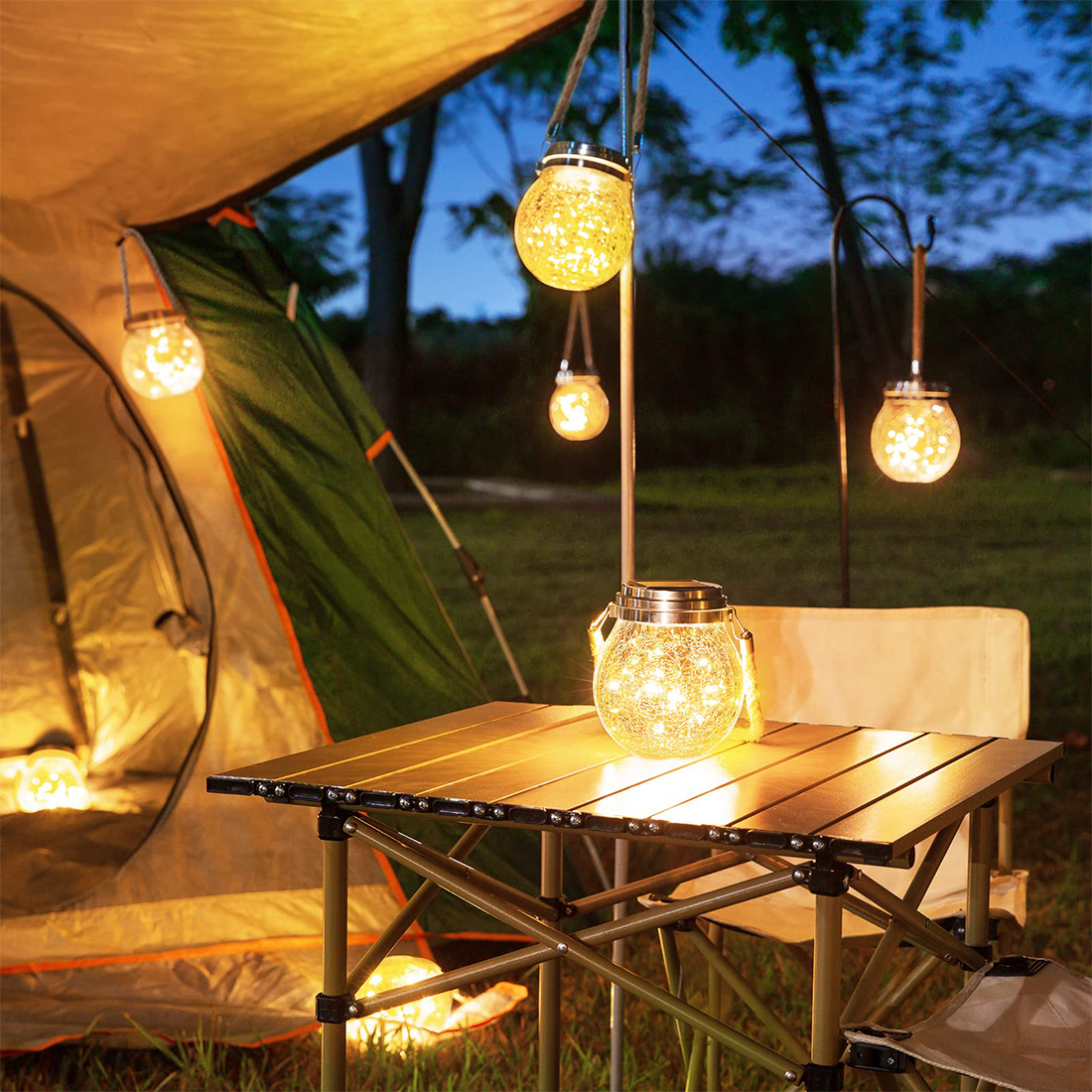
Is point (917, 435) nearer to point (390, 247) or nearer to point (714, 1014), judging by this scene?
point (714, 1014)

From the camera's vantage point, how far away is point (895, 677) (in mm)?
2252

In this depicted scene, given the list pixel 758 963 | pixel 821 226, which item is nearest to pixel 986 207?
pixel 821 226

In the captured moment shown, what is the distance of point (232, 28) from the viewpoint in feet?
6.46

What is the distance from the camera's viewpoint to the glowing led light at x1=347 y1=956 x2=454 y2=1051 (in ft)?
7.80

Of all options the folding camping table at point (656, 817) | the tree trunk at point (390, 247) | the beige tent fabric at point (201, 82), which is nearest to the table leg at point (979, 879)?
the folding camping table at point (656, 817)

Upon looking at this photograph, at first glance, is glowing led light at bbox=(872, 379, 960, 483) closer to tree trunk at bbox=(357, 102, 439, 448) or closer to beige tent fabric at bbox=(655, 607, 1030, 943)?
beige tent fabric at bbox=(655, 607, 1030, 943)

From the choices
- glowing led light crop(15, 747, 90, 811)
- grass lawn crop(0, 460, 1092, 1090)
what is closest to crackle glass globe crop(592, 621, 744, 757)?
grass lawn crop(0, 460, 1092, 1090)

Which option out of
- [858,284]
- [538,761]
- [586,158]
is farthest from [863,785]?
[858,284]

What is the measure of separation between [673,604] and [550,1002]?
694 millimetres

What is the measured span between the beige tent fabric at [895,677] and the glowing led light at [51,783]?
1.34 metres

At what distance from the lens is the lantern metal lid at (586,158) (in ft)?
5.87

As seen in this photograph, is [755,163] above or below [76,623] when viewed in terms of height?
above

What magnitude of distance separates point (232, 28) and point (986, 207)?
27.5 feet

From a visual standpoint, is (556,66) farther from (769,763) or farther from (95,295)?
(769,763)
